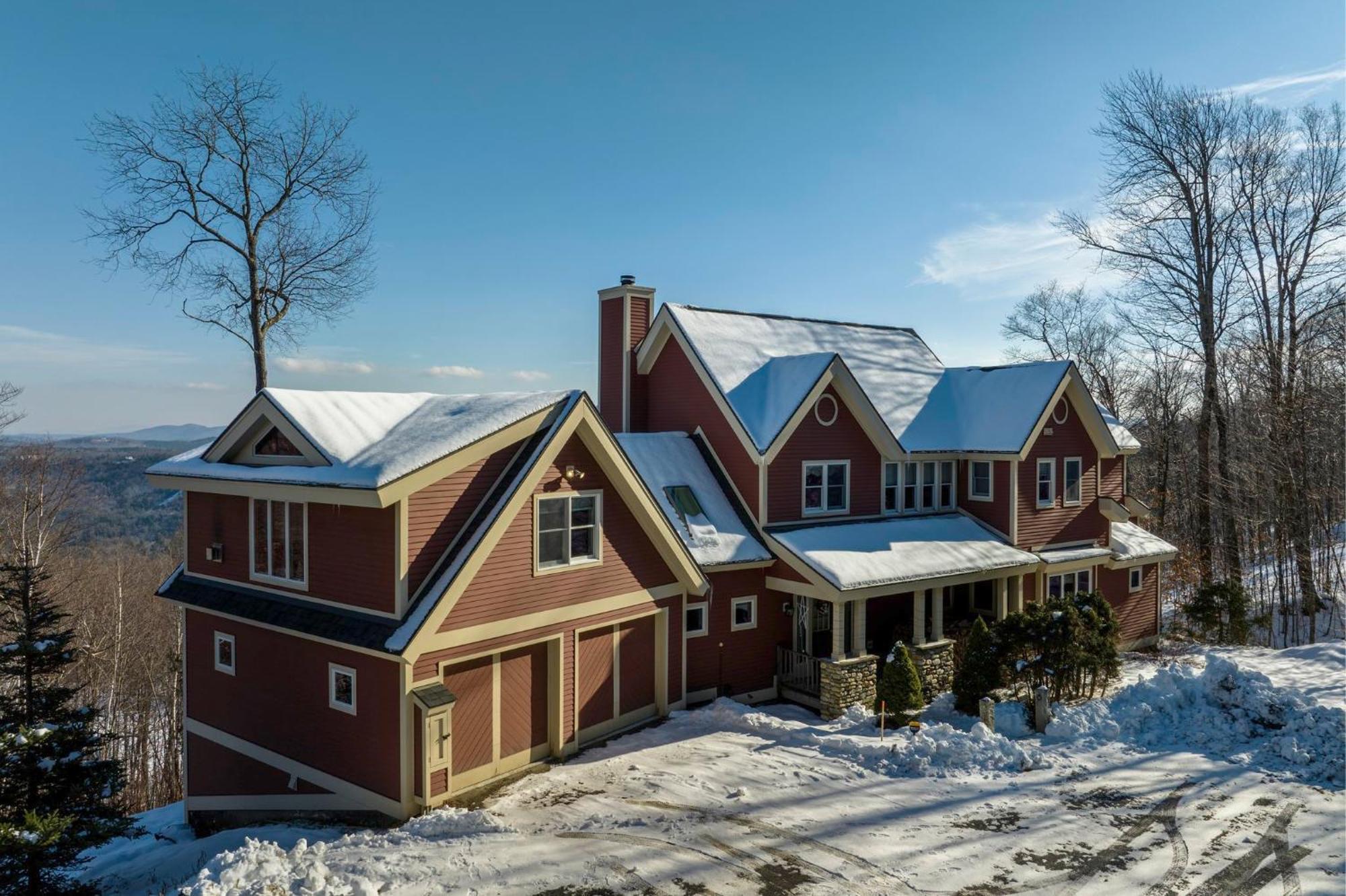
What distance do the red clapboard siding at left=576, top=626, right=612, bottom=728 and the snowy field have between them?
72 centimetres

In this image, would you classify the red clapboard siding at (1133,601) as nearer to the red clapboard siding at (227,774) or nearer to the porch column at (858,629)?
the porch column at (858,629)

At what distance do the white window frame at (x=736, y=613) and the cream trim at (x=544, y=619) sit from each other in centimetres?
198

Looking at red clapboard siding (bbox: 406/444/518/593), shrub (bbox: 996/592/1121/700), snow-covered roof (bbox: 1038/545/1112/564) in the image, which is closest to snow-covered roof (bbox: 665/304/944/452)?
snow-covered roof (bbox: 1038/545/1112/564)

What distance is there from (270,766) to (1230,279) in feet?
110

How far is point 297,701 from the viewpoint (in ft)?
42.3

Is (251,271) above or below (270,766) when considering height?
above

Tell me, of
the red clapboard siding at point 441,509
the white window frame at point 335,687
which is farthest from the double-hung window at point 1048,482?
the white window frame at point 335,687

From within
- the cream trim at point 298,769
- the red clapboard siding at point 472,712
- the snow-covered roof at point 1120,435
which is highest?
the snow-covered roof at point 1120,435

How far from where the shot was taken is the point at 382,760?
1138 cm

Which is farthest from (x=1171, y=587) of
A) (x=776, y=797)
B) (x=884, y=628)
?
(x=776, y=797)

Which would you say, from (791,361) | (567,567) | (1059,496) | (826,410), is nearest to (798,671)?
(826,410)

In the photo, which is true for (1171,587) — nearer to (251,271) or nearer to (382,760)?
(382,760)

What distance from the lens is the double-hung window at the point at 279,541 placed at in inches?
503

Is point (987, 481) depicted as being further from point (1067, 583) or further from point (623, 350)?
point (623, 350)
